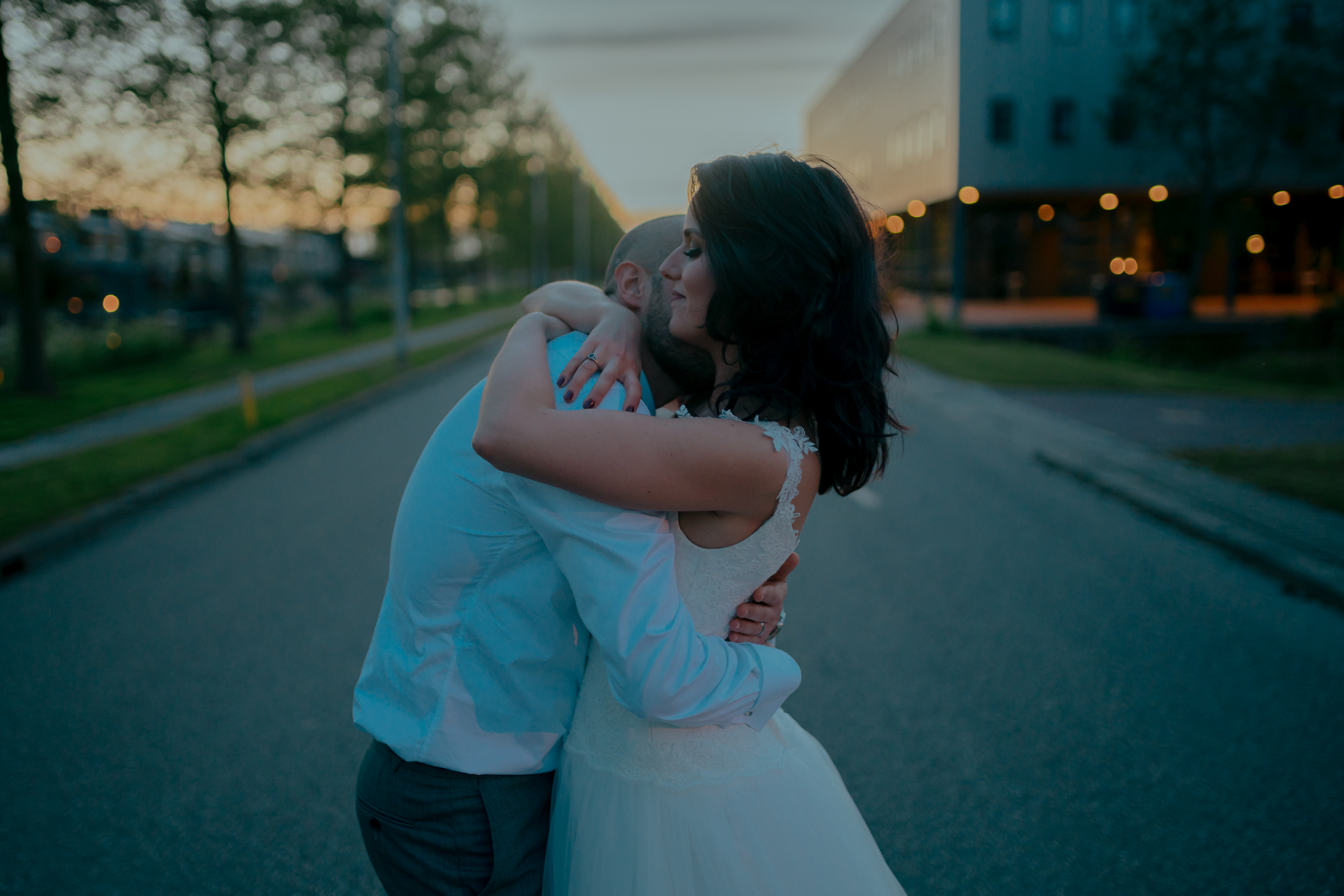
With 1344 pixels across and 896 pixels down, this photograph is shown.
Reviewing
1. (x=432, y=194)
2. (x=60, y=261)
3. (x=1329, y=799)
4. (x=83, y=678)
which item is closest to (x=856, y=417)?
(x=1329, y=799)

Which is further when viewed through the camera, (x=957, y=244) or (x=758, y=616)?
(x=957, y=244)

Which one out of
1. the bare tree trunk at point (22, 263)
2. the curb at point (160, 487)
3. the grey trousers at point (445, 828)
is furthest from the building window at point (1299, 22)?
the grey trousers at point (445, 828)

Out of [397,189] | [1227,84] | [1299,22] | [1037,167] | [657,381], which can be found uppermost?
[1299,22]

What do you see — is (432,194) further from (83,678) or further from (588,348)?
(588,348)

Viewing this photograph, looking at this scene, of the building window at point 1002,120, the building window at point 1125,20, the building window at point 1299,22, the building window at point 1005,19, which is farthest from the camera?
the building window at point 1125,20

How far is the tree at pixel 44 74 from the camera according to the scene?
493 inches

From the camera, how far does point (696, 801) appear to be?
1.59m

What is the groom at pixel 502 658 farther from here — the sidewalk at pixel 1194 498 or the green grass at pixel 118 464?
the green grass at pixel 118 464

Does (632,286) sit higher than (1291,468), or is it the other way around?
(632,286)

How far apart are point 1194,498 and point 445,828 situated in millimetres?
7708

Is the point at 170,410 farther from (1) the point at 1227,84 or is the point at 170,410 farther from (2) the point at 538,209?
(2) the point at 538,209

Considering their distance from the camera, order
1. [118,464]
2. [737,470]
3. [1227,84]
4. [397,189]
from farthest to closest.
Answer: [1227,84] → [397,189] → [118,464] → [737,470]

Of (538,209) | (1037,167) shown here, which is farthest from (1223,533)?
(538,209)

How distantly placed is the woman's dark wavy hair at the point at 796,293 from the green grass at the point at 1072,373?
1170 cm
